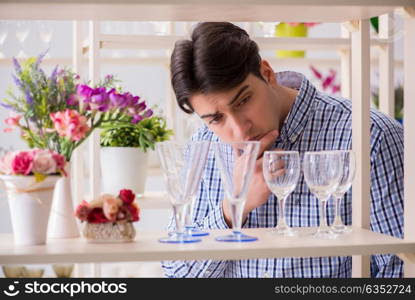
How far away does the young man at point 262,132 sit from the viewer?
1714 millimetres

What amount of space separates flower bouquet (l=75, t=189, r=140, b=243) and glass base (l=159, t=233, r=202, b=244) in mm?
61

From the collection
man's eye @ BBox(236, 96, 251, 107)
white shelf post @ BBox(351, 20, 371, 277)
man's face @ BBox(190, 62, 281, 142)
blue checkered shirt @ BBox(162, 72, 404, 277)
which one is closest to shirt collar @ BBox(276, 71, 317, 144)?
blue checkered shirt @ BBox(162, 72, 404, 277)

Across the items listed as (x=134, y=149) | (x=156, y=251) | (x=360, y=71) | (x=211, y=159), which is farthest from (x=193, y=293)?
(x=134, y=149)

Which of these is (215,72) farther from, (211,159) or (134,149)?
(134,149)

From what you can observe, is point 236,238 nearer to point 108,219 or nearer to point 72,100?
point 108,219

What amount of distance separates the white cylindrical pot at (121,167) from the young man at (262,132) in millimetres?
816

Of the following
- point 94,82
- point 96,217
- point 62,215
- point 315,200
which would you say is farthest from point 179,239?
point 94,82

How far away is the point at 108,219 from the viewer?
124cm

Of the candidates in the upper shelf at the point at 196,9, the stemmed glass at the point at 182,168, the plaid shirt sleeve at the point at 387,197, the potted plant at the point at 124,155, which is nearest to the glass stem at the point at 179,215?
the stemmed glass at the point at 182,168

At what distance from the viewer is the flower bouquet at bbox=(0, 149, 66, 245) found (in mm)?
1182

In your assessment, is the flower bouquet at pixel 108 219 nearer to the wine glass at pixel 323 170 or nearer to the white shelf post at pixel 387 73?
the wine glass at pixel 323 170

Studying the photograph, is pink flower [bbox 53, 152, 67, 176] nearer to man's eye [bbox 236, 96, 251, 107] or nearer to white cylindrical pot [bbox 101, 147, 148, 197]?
man's eye [bbox 236, 96, 251, 107]

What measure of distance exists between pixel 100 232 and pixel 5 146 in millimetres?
3096

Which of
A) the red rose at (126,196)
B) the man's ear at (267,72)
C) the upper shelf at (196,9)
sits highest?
the upper shelf at (196,9)
